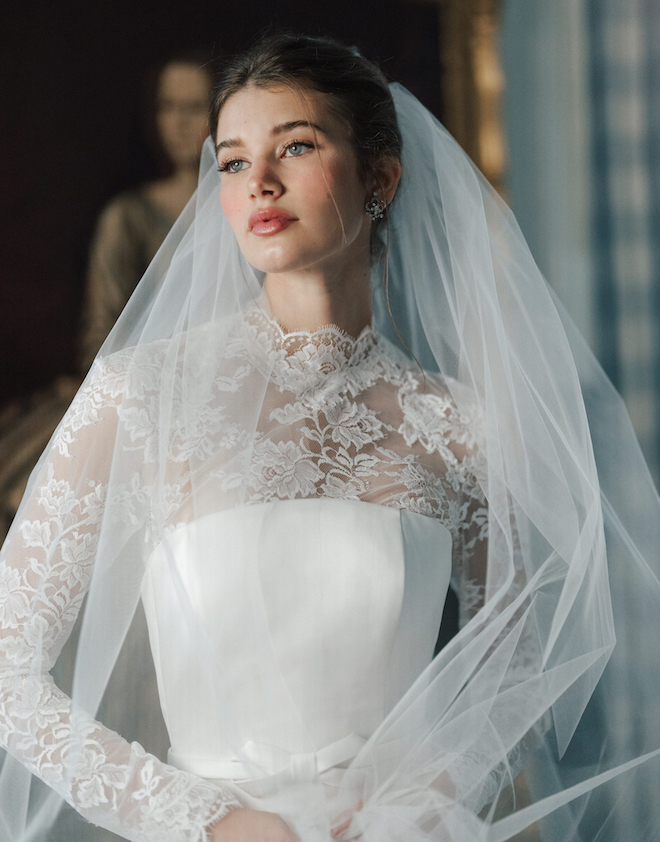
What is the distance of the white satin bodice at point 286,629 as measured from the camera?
0.98m

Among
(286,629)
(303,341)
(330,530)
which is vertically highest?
(303,341)

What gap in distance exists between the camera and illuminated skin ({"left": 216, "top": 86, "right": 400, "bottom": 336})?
3.81 ft

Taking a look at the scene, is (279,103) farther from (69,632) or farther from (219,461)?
(69,632)

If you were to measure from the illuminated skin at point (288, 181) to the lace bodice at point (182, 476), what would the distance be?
0.13m

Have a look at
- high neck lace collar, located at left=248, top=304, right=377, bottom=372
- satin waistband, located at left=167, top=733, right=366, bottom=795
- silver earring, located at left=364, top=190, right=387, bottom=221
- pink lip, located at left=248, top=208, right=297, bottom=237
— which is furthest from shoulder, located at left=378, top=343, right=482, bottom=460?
satin waistband, located at left=167, top=733, right=366, bottom=795

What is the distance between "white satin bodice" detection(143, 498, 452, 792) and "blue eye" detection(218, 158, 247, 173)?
500 millimetres

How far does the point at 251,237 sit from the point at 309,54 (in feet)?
0.99

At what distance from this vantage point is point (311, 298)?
4.18 ft

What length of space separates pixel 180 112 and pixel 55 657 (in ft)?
3.78

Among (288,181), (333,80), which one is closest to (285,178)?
(288,181)

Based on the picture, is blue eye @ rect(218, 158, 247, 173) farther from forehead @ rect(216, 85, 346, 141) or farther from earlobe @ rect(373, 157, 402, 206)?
earlobe @ rect(373, 157, 402, 206)

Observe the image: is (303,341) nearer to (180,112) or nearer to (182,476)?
(182,476)

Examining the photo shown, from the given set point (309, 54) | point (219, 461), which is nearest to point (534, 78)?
point (309, 54)

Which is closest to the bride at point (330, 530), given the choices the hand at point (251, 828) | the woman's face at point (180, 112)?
the hand at point (251, 828)
